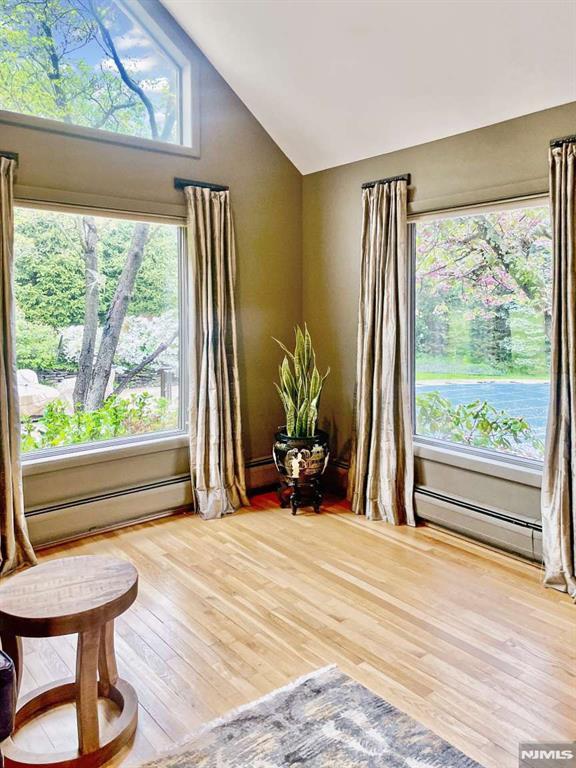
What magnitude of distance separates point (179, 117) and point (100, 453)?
2.41 meters

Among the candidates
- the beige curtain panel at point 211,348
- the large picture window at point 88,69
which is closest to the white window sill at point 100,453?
the beige curtain panel at point 211,348

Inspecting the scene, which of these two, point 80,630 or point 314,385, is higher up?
point 314,385

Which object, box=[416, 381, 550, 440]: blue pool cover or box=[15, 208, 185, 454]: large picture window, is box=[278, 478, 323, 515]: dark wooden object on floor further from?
box=[416, 381, 550, 440]: blue pool cover

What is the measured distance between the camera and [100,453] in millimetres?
3932

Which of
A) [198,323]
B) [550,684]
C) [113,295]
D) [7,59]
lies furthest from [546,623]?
[7,59]

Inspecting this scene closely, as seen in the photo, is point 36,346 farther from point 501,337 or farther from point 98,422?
point 501,337

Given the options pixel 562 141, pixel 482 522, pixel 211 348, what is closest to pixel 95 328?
pixel 211 348

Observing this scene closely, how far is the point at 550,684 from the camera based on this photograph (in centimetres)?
233

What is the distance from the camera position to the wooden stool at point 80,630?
6.23 ft

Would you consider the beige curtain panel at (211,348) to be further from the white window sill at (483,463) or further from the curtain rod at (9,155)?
the white window sill at (483,463)

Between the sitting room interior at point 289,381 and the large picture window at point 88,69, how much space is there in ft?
0.06

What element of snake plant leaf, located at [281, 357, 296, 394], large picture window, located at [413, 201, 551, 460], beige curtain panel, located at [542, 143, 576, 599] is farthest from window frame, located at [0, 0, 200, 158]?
beige curtain panel, located at [542, 143, 576, 599]

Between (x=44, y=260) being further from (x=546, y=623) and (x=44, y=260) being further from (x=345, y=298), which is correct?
(x=546, y=623)

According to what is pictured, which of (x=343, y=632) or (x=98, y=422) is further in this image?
(x=98, y=422)
